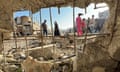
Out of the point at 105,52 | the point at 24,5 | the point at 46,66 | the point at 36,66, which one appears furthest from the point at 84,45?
the point at 24,5

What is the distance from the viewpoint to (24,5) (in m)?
6.55

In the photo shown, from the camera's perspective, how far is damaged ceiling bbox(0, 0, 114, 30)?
584 centimetres

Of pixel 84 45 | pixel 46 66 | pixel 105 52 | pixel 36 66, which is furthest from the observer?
pixel 36 66

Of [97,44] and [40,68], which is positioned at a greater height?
[97,44]

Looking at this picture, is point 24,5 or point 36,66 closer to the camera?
point 36,66

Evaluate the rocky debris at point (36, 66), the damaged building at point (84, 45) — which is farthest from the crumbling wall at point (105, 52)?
the rocky debris at point (36, 66)

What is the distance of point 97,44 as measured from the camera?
529 centimetres

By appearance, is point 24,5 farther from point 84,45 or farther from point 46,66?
point 84,45

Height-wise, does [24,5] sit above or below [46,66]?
above

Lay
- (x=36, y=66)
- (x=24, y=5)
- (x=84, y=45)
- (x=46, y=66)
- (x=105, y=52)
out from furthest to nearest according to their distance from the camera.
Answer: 1. (x=24, y=5)
2. (x=36, y=66)
3. (x=46, y=66)
4. (x=84, y=45)
5. (x=105, y=52)

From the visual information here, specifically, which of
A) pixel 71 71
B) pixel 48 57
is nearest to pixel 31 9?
pixel 71 71

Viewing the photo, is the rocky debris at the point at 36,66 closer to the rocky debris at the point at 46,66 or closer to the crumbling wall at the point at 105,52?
the rocky debris at the point at 46,66

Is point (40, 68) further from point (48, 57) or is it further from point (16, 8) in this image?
point (48, 57)

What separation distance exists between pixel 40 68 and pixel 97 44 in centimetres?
127
